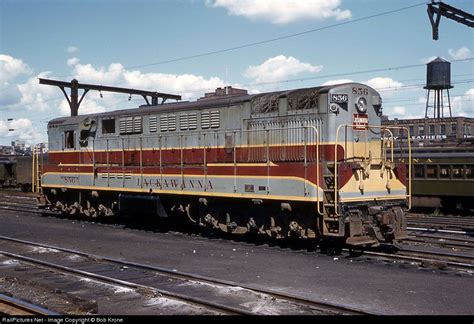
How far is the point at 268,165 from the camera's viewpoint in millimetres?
13102

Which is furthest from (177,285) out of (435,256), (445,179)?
(445,179)

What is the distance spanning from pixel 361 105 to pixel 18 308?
9.01 m

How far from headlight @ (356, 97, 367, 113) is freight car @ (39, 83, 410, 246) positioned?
25 mm

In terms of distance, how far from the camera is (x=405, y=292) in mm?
8688

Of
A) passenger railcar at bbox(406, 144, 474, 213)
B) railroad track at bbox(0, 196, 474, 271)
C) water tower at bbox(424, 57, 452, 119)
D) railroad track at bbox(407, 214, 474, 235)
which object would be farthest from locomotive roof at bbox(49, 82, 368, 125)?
water tower at bbox(424, 57, 452, 119)

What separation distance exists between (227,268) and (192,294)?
2288 mm

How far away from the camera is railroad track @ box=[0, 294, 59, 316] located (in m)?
6.94

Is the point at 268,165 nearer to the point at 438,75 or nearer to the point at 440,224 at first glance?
the point at 440,224

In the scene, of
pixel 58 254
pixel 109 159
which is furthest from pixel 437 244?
pixel 109 159

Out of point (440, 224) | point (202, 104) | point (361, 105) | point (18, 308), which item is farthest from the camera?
point (440, 224)

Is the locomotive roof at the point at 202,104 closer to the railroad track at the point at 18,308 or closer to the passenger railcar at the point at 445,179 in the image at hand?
the railroad track at the point at 18,308

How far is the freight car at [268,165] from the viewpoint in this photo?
12.1m

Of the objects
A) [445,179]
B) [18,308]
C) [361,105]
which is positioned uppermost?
[361,105]

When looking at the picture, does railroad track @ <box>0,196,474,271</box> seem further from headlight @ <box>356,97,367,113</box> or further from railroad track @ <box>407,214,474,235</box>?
headlight @ <box>356,97,367,113</box>
